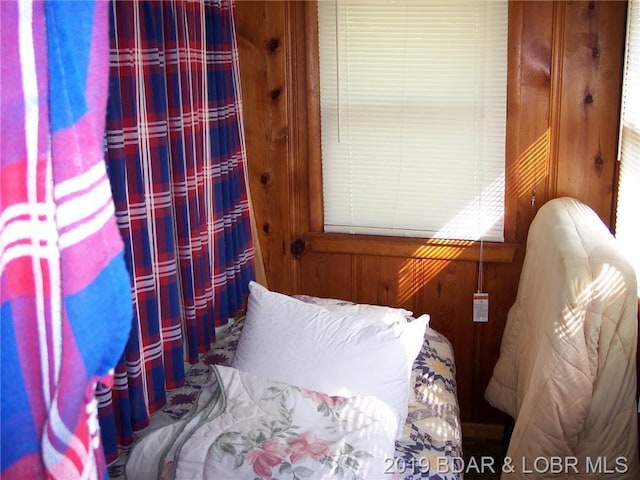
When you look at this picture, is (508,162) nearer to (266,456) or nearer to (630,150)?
(630,150)

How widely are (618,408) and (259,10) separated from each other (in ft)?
6.24

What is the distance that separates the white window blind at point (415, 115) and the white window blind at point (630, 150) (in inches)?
16.6

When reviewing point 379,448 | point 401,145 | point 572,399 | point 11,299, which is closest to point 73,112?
point 11,299

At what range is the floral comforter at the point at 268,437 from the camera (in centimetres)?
169

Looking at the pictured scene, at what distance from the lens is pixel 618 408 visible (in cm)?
197

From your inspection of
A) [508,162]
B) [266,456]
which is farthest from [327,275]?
[266,456]

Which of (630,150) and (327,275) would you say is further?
(327,275)

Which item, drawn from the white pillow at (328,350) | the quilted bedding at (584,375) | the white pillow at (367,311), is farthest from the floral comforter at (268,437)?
the white pillow at (367,311)

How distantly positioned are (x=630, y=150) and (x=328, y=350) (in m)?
1.23

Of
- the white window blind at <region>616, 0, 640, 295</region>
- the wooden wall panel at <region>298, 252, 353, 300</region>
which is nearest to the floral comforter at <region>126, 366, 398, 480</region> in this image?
the white window blind at <region>616, 0, 640, 295</region>

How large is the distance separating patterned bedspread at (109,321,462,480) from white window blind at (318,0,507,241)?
65cm

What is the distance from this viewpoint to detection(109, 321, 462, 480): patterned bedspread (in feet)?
5.66

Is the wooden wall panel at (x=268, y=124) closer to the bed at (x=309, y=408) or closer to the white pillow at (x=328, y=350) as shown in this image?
the bed at (x=309, y=408)

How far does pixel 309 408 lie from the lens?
1881 millimetres
